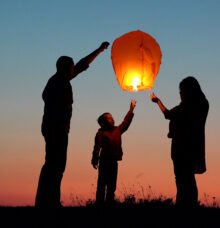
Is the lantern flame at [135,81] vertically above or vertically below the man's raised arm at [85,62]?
below

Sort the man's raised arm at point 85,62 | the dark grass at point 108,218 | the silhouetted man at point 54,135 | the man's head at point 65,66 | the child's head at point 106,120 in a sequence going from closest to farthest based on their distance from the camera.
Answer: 1. the dark grass at point 108,218
2. the silhouetted man at point 54,135
3. the man's head at point 65,66
4. the man's raised arm at point 85,62
5. the child's head at point 106,120

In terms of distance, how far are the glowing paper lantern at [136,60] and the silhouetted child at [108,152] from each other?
1.20 meters

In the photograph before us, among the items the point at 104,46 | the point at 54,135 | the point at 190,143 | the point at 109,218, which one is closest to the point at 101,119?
the point at 104,46

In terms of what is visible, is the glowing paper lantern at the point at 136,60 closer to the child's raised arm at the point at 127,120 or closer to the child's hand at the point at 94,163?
the child's raised arm at the point at 127,120

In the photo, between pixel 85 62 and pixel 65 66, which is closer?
pixel 65 66

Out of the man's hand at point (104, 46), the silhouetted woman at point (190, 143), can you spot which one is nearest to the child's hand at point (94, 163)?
the silhouetted woman at point (190, 143)

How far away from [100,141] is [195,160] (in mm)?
2448

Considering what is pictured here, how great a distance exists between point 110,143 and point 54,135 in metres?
2.19

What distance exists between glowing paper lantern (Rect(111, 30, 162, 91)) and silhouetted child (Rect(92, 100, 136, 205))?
1.20m

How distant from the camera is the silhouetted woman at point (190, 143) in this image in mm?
7059

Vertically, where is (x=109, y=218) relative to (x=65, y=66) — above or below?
below

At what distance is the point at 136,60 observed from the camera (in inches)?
309

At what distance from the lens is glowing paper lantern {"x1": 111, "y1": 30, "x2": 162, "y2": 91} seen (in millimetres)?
7848

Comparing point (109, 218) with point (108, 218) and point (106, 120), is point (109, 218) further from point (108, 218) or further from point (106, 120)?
point (106, 120)
